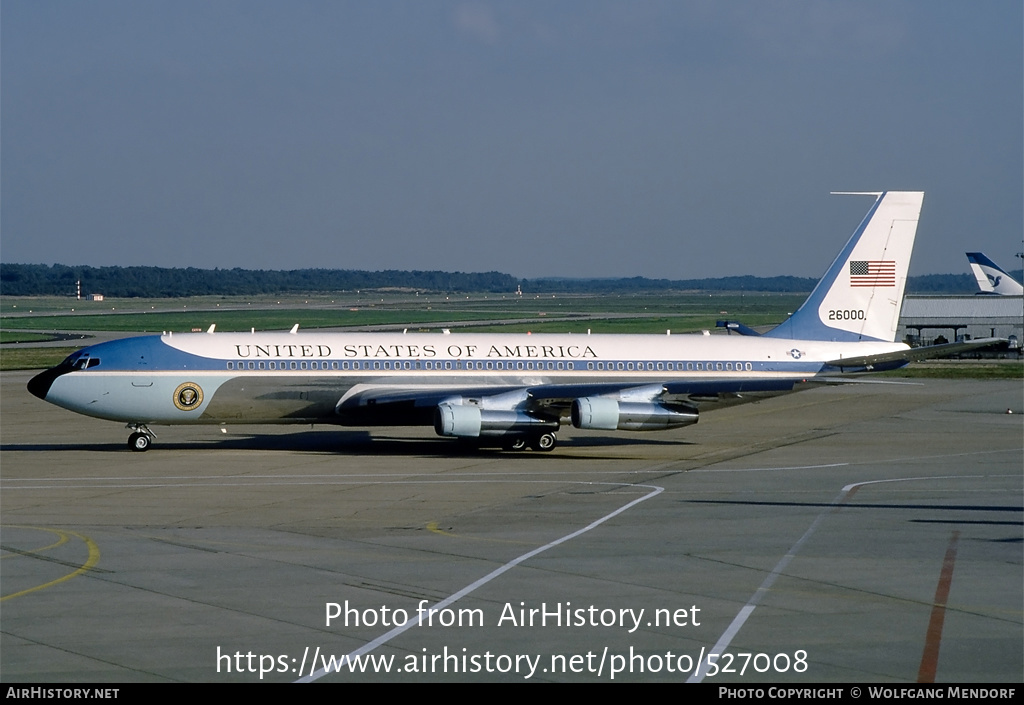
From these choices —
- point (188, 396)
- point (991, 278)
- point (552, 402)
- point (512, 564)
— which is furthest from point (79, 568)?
point (991, 278)

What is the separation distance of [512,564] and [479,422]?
16.7m

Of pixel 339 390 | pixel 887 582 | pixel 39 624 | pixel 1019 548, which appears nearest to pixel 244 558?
pixel 39 624

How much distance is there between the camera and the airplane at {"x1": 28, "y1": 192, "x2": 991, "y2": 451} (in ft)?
124

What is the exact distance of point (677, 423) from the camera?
128 ft

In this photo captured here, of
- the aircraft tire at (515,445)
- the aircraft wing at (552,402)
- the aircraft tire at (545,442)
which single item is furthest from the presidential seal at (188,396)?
the aircraft tire at (545,442)

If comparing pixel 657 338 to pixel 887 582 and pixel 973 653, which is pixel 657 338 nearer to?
pixel 887 582

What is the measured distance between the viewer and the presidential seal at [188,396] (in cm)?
3819

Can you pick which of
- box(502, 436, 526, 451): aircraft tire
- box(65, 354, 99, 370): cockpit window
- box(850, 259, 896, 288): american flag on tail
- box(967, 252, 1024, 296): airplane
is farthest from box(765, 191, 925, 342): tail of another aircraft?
box(967, 252, 1024, 296): airplane

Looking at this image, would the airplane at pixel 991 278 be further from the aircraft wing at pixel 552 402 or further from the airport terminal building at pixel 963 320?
the aircraft wing at pixel 552 402

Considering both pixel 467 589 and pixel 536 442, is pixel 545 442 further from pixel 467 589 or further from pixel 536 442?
pixel 467 589

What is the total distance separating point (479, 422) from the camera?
122 feet

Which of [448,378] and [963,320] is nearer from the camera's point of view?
[448,378]

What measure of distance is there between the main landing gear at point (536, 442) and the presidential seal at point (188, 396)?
1040 cm
